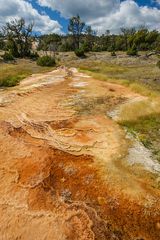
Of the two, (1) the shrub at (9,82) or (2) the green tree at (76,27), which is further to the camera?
(2) the green tree at (76,27)

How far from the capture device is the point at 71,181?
34.0 feet

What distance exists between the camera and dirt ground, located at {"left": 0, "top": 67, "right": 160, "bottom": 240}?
823 centimetres

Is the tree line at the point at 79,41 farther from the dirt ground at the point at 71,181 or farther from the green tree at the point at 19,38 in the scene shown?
the dirt ground at the point at 71,181

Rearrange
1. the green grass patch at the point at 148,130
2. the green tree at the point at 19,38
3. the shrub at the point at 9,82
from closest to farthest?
the green grass patch at the point at 148,130
the shrub at the point at 9,82
the green tree at the point at 19,38

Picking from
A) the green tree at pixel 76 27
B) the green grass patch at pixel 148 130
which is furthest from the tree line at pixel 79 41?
the green grass patch at pixel 148 130

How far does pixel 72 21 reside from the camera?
81.6 metres

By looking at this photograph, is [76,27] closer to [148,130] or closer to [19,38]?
[19,38]

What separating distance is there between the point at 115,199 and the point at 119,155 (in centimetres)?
325

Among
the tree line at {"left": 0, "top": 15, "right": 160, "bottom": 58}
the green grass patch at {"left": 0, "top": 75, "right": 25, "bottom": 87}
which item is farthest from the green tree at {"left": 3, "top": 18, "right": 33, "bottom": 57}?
the green grass patch at {"left": 0, "top": 75, "right": 25, "bottom": 87}

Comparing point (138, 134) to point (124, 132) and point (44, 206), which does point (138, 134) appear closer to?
point (124, 132)

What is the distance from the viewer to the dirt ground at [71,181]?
8.23 metres

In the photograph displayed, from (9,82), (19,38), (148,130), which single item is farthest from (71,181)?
(19,38)

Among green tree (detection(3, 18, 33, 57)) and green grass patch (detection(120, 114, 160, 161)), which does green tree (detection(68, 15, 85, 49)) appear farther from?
green grass patch (detection(120, 114, 160, 161))

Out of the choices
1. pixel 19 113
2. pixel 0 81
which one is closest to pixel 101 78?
pixel 0 81
